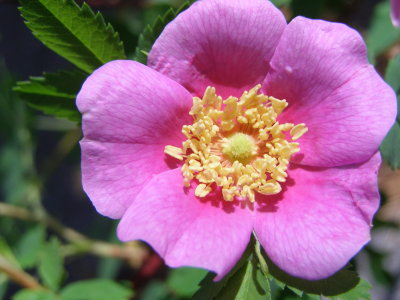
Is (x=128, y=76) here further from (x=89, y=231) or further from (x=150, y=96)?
(x=89, y=231)

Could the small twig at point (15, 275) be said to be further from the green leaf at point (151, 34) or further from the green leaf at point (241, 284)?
the green leaf at point (151, 34)

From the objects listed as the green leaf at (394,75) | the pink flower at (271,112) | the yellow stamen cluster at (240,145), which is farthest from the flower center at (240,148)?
the green leaf at (394,75)

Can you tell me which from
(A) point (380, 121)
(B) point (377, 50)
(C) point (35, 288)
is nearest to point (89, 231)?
(C) point (35, 288)

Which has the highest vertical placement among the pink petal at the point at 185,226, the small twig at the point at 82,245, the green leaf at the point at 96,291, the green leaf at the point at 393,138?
the green leaf at the point at 393,138

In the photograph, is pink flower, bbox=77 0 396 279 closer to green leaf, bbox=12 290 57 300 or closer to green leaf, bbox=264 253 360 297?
green leaf, bbox=264 253 360 297

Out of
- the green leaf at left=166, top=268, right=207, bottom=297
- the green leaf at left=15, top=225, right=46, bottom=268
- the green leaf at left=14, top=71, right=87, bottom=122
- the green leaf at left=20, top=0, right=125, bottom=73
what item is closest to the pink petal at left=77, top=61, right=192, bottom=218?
the green leaf at left=20, top=0, right=125, bottom=73

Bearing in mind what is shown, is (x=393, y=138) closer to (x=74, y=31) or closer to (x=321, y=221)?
(x=321, y=221)

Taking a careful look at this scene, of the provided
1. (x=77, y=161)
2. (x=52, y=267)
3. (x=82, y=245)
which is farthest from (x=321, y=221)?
(x=77, y=161)
